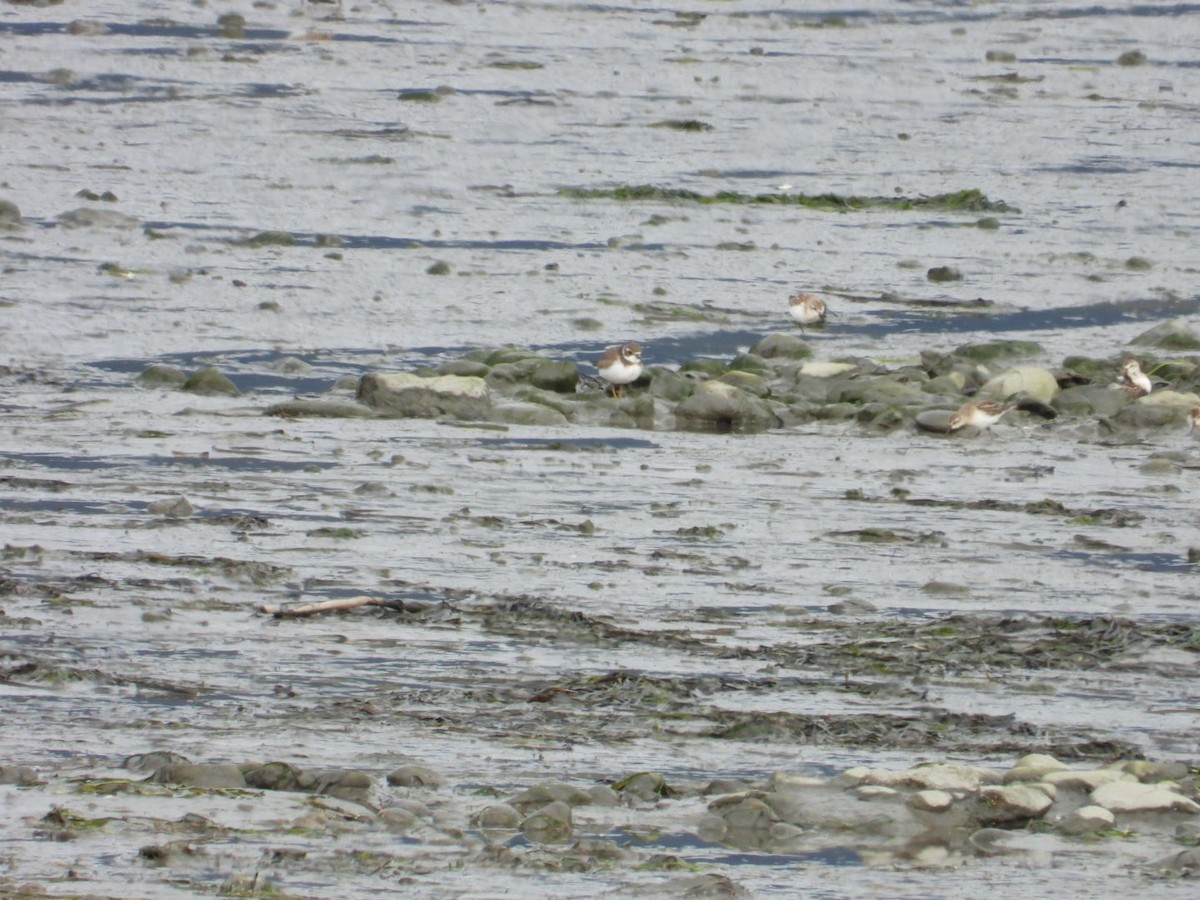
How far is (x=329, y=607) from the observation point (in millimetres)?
6945

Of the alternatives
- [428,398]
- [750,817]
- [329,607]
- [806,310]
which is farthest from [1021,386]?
[750,817]

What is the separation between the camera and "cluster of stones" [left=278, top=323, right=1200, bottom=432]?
34.2ft

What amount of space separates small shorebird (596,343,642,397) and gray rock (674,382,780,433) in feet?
1.25

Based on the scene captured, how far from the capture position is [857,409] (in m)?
10.7

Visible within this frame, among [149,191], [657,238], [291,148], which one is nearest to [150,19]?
[291,148]

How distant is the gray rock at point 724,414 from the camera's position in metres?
10.5

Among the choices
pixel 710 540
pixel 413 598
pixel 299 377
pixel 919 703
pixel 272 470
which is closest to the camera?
pixel 919 703

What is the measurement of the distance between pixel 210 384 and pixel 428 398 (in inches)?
41.9

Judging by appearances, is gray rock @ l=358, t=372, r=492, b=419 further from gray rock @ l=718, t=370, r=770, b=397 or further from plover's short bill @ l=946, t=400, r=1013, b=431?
plover's short bill @ l=946, t=400, r=1013, b=431

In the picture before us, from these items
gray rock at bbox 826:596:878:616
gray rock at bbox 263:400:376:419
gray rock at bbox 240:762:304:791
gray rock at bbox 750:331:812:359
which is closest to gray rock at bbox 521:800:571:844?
gray rock at bbox 240:762:304:791

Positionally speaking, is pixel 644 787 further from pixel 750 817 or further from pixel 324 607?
pixel 324 607

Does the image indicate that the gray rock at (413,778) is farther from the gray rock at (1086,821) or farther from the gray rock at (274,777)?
the gray rock at (1086,821)

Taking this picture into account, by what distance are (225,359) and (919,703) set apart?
5936mm

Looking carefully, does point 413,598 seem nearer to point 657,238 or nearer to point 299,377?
point 299,377
